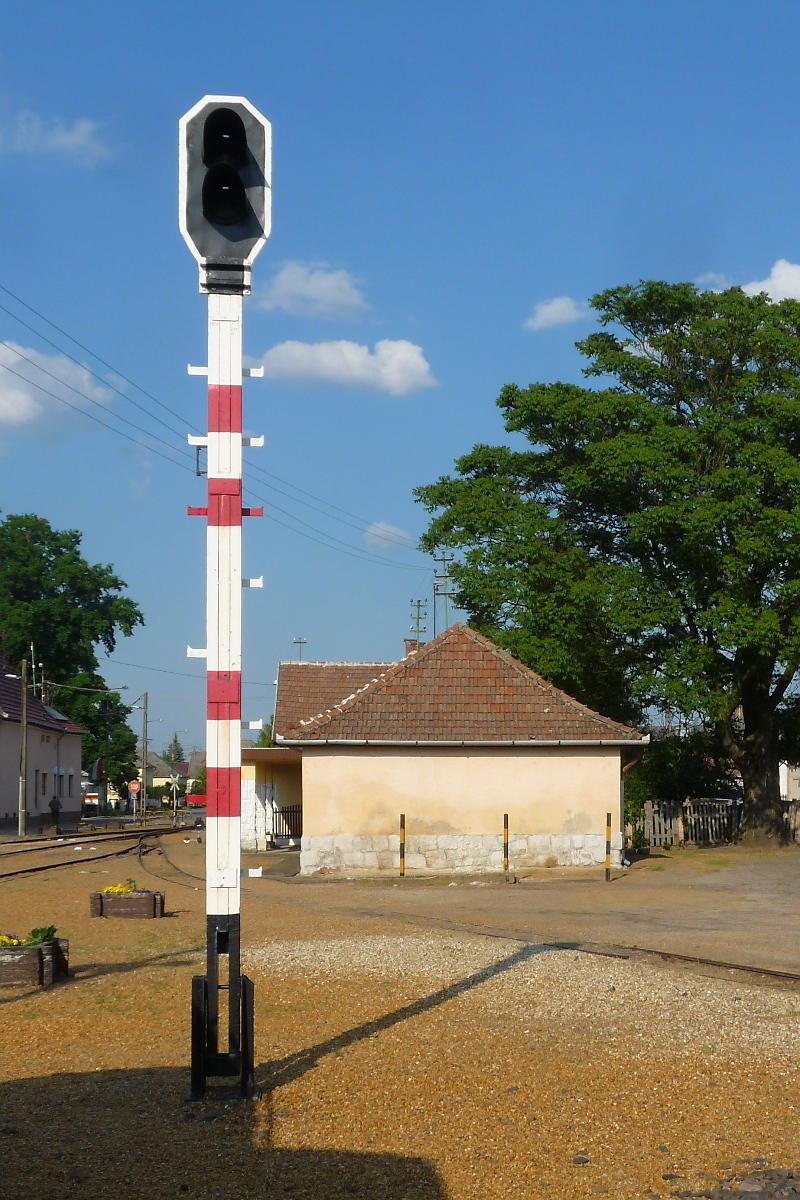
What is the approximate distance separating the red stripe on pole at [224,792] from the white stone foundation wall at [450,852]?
1678 cm

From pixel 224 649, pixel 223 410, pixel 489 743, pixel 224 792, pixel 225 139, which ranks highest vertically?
pixel 225 139

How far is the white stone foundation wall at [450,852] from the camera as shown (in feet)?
77.6

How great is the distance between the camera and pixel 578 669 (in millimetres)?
29484

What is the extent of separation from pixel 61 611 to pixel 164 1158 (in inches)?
2536

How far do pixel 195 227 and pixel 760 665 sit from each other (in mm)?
25647

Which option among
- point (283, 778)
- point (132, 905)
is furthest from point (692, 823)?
point (132, 905)

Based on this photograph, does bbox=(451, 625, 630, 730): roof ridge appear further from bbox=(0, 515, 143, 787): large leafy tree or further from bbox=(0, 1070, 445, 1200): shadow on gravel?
bbox=(0, 515, 143, 787): large leafy tree

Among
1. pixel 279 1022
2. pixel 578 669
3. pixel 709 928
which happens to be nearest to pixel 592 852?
pixel 578 669

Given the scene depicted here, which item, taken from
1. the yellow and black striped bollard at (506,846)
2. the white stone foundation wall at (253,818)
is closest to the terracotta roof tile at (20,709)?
the white stone foundation wall at (253,818)

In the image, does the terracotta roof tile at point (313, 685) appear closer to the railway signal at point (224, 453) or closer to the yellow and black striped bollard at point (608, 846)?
the yellow and black striped bollard at point (608, 846)

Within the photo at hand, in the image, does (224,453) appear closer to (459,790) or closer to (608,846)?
(459,790)

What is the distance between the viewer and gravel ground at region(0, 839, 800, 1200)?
5.52 m

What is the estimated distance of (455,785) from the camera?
23984mm

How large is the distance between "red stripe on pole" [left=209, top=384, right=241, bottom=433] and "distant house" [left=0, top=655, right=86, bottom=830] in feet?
145
